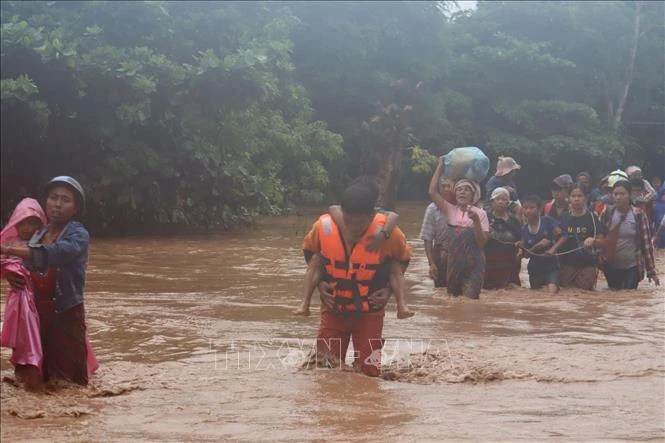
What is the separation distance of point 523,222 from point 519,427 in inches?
268

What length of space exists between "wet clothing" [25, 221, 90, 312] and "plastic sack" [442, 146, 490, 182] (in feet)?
18.1

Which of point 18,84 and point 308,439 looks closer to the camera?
point 308,439

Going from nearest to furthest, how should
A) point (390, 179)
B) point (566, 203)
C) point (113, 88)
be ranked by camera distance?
point (566, 203), point (113, 88), point (390, 179)

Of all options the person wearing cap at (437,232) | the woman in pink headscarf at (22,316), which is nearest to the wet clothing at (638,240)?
the person wearing cap at (437,232)

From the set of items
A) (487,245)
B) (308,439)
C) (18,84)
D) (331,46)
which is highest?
(331,46)

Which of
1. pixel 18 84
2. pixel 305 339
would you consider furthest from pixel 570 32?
pixel 305 339

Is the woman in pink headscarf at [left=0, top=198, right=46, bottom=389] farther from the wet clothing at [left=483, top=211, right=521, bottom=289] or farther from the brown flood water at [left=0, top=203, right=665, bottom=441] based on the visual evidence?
the wet clothing at [left=483, top=211, right=521, bottom=289]

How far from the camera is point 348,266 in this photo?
6.89m

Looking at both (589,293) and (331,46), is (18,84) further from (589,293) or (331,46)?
(331,46)

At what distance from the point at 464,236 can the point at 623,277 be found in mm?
2823

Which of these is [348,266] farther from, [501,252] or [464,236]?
[501,252]

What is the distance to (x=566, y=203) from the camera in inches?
515

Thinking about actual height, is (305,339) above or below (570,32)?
below

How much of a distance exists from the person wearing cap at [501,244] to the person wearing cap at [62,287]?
6.43 meters
